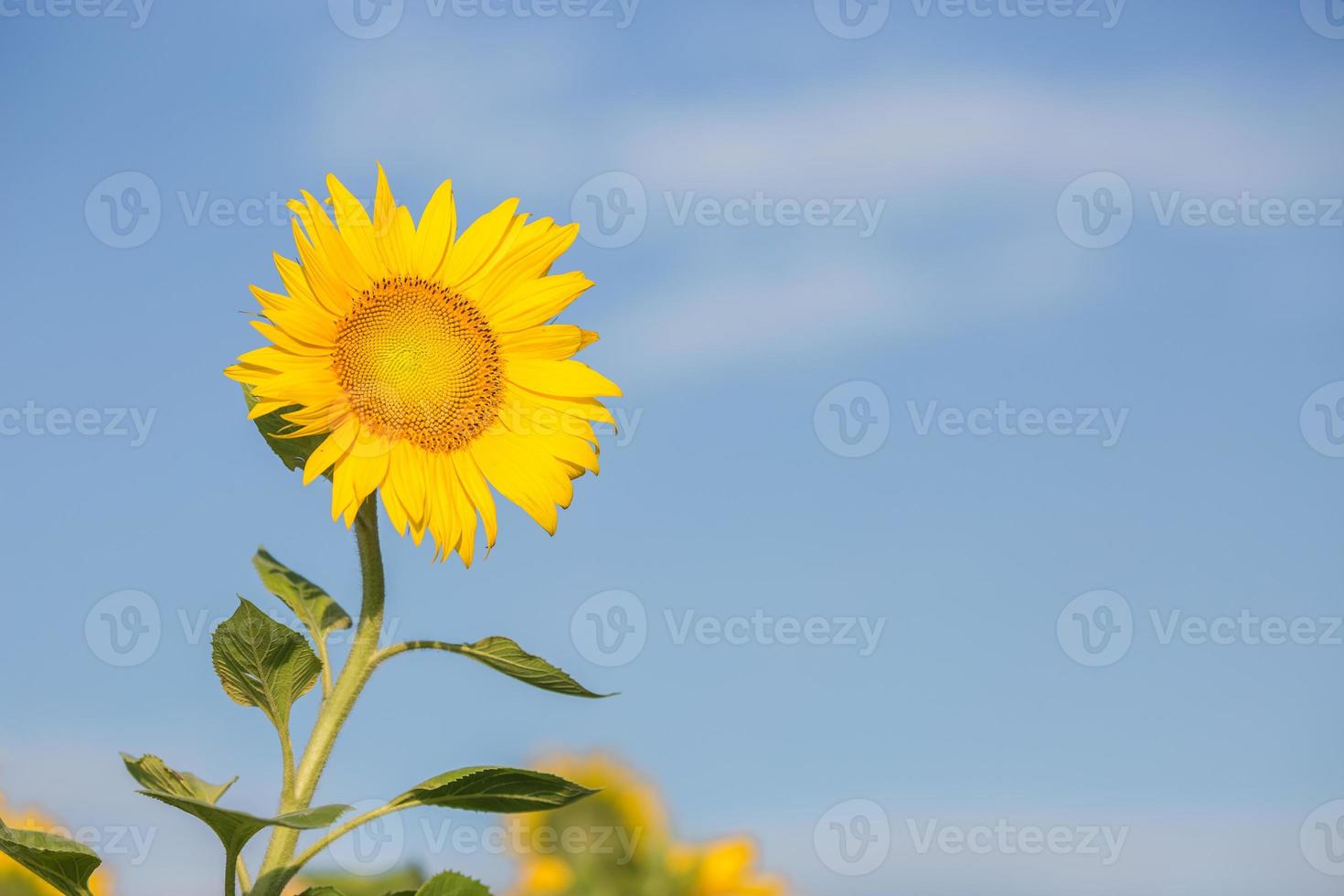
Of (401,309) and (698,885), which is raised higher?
(401,309)

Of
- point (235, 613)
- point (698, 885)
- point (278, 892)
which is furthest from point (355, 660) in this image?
point (698, 885)

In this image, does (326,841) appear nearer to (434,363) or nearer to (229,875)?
(229,875)

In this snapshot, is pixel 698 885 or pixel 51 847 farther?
pixel 698 885

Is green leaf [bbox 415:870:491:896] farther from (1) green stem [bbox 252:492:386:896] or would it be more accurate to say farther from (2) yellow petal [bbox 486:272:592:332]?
(2) yellow petal [bbox 486:272:592:332]

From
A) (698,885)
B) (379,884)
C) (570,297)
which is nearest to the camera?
(570,297)

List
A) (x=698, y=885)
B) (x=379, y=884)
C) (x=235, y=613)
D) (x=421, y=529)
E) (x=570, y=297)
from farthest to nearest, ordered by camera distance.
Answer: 1. (x=698, y=885)
2. (x=379, y=884)
3. (x=570, y=297)
4. (x=421, y=529)
5. (x=235, y=613)

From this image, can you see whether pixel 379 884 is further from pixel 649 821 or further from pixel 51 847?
pixel 649 821

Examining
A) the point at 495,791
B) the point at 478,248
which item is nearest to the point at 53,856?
the point at 495,791

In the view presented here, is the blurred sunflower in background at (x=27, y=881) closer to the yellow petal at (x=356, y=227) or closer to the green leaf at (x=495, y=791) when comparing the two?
the green leaf at (x=495, y=791)
